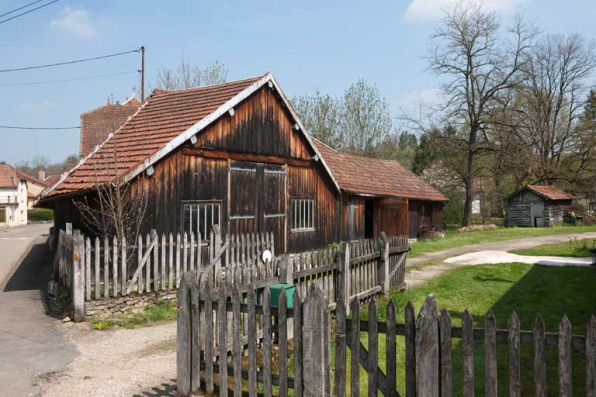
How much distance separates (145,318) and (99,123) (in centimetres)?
1812

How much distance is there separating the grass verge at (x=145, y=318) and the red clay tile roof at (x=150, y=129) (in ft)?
10.1

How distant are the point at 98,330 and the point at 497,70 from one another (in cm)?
3472

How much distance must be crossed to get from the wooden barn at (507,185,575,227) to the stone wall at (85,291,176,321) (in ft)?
112

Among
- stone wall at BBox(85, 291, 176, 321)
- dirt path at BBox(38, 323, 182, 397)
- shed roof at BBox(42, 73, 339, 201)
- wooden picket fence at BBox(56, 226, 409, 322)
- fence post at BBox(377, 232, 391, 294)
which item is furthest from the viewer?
shed roof at BBox(42, 73, 339, 201)

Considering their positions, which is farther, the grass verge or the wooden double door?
the wooden double door

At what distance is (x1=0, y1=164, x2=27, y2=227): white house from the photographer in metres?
52.7

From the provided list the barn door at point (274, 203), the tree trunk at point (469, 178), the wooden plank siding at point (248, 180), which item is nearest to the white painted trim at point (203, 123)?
the wooden plank siding at point (248, 180)

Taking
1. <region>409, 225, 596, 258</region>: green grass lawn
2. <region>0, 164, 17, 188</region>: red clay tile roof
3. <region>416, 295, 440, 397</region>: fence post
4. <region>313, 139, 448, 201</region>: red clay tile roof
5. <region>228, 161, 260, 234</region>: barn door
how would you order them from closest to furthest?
<region>416, 295, 440, 397</region>: fence post < <region>228, 161, 260, 234</region>: barn door < <region>409, 225, 596, 258</region>: green grass lawn < <region>313, 139, 448, 201</region>: red clay tile roof < <region>0, 164, 17, 188</region>: red clay tile roof

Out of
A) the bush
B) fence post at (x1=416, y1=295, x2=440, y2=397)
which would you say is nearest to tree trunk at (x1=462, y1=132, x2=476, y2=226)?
fence post at (x1=416, y1=295, x2=440, y2=397)

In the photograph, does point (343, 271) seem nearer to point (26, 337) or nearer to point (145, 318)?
point (145, 318)

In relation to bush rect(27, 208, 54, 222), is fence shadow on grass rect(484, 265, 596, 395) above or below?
below

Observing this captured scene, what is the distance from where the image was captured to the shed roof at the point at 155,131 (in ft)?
38.5

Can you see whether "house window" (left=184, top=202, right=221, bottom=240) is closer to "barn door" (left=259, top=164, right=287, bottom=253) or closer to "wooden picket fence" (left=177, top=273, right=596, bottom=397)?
"barn door" (left=259, top=164, right=287, bottom=253)

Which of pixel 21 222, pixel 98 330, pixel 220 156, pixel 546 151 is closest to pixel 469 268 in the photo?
pixel 220 156
